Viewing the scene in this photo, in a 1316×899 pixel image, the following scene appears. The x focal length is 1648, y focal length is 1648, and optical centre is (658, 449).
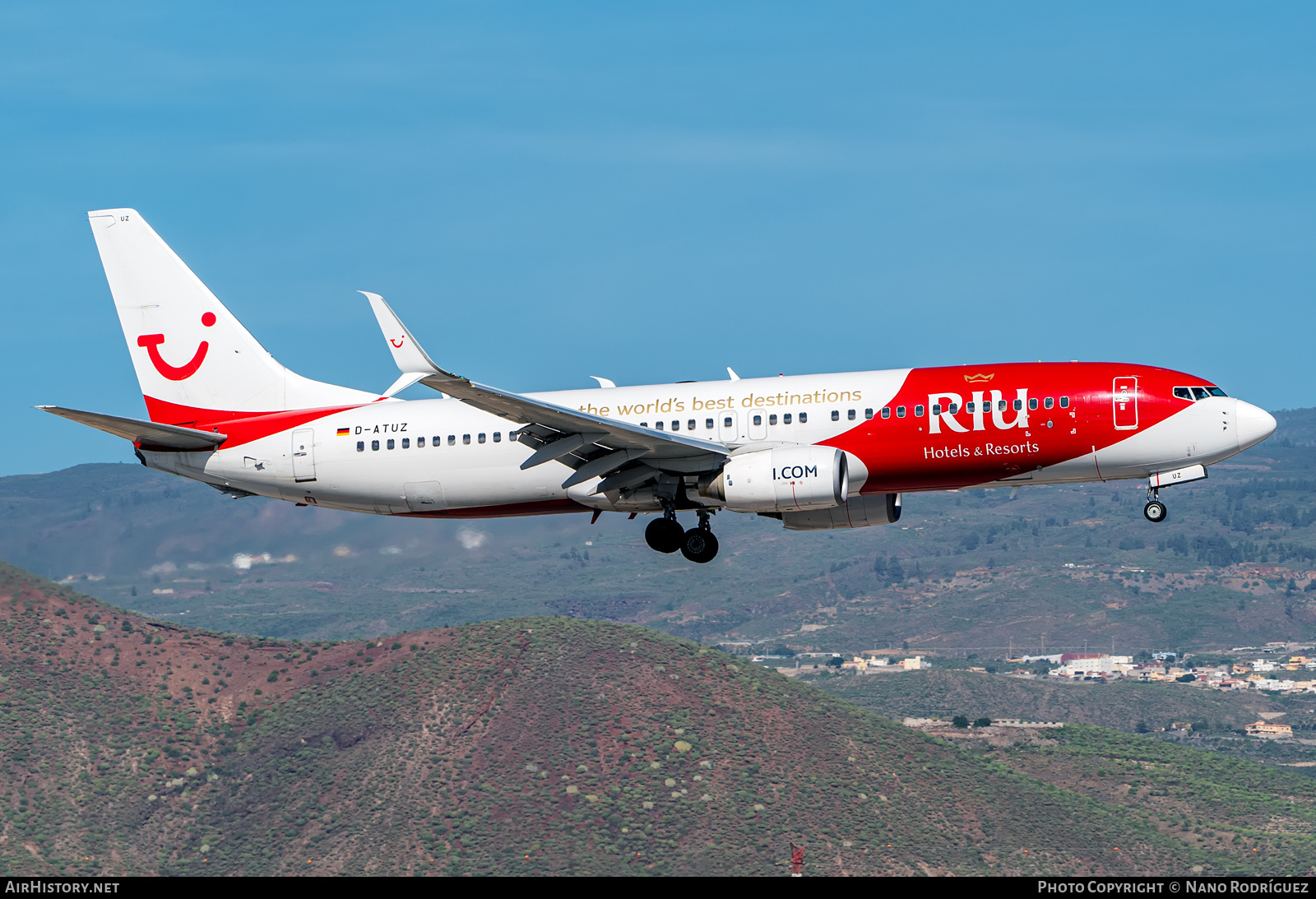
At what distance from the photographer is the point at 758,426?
5169cm

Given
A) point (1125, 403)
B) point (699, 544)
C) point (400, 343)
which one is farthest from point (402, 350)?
point (1125, 403)

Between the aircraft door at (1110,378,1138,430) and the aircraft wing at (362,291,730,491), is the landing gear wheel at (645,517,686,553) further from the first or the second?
the aircraft door at (1110,378,1138,430)

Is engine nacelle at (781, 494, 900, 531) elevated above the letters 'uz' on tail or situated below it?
below

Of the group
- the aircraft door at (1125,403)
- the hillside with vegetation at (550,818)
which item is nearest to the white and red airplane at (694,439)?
the aircraft door at (1125,403)

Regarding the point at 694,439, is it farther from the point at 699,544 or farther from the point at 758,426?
the point at 699,544

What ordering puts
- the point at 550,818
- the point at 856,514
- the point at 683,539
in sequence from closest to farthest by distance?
the point at 683,539 < the point at 856,514 < the point at 550,818

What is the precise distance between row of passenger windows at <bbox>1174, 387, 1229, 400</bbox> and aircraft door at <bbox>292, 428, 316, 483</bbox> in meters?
28.0

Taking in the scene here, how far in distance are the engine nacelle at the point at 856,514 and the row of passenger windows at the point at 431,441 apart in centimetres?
974

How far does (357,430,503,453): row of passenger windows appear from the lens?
177 ft

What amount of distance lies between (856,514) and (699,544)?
17.4 ft

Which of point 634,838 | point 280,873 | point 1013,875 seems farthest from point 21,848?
point 1013,875

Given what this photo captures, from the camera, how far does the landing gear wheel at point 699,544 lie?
2106 inches

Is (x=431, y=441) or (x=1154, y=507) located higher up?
(x=431, y=441)

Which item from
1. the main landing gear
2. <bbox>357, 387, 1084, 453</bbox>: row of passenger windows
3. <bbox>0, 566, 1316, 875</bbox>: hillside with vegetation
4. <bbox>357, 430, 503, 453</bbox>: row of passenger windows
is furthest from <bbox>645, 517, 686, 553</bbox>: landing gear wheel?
<bbox>0, 566, 1316, 875</bbox>: hillside with vegetation
